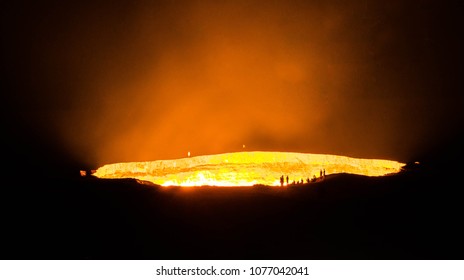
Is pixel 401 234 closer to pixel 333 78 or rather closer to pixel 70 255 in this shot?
pixel 70 255

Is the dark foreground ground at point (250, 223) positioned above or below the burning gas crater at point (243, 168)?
below

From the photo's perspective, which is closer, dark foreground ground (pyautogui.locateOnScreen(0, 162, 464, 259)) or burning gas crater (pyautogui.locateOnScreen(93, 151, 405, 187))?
dark foreground ground (pyautogui.locateOnScreen(0, 162, 464, 259))

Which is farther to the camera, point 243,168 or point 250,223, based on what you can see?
point 243,168

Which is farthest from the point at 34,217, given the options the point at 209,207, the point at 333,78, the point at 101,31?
the point at 333,78

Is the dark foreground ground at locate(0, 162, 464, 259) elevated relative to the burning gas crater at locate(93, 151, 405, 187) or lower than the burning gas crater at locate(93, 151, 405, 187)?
lower

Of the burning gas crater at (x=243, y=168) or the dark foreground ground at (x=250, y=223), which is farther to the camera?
the burning gas crater at (x=243, y=168)
